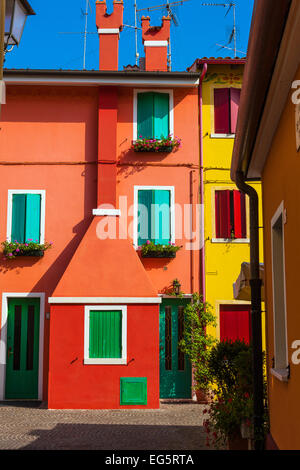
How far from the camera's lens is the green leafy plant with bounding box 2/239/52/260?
47.9 ft

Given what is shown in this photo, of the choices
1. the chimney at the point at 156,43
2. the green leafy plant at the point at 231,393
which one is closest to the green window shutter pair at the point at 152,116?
the chimney at the point at 156,43

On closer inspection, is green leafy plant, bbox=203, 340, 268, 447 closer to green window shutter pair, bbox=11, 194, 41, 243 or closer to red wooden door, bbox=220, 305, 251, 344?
red wooden door, bbox=220, 305, 251, 344

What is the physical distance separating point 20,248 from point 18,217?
829mm

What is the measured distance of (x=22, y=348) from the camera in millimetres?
14750

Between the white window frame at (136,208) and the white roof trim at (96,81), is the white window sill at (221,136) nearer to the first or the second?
the white roof trim at (96,81)

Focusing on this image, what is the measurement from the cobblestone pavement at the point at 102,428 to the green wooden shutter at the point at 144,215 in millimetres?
4102

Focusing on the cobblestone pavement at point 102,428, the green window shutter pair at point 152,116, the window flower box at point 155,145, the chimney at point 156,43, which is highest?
the chimney at point 156,43

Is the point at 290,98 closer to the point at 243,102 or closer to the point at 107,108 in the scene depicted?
the point at 243,102

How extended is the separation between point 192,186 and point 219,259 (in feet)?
6.54

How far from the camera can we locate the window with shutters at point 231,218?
589 inches

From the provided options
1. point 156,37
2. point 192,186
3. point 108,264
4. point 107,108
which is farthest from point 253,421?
point 156,37

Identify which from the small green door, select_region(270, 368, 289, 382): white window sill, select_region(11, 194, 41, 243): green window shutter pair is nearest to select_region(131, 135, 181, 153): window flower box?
select_region(11, 194, 41, 243): green window shutter pair

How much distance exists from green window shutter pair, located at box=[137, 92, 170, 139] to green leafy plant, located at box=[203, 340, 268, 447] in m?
A: 7.63

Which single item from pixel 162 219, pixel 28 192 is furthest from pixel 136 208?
pixel 28 192
